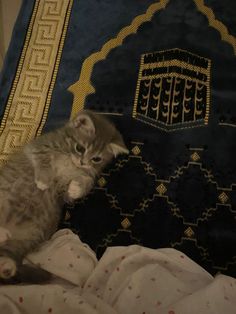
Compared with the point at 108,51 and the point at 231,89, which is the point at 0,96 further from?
the point at 231,89

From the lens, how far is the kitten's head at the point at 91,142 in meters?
1.31

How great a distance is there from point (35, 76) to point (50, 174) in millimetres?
487

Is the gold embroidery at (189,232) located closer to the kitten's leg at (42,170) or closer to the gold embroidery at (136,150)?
the gold embroidery at (136,150)

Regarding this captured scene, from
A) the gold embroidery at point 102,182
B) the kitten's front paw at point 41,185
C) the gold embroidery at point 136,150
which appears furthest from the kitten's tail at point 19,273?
the gold embroidery at point 136,150

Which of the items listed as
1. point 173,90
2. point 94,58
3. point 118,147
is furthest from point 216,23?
point 118,147

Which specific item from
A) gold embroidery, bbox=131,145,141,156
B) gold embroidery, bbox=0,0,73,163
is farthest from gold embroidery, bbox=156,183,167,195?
gold embroidery, bbox=0,0,73,163

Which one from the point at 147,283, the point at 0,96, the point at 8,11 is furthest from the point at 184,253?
the point at 8,11

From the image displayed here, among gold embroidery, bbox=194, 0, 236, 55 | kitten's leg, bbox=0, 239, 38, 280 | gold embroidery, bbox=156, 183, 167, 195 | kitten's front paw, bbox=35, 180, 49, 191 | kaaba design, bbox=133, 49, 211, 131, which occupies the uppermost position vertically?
gold embroidery, bbox=194, 0, 236, 55

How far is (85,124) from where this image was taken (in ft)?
4.35

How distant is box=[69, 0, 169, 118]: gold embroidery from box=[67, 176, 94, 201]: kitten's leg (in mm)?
297

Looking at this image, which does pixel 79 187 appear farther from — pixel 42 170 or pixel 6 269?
pixel 6 269

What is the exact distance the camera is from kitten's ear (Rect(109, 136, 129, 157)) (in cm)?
133

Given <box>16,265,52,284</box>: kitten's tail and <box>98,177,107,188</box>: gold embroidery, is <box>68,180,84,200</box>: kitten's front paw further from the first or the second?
<box>16,265,52,284</box>: kitten's tail

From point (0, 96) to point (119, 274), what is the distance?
0.85 metres
